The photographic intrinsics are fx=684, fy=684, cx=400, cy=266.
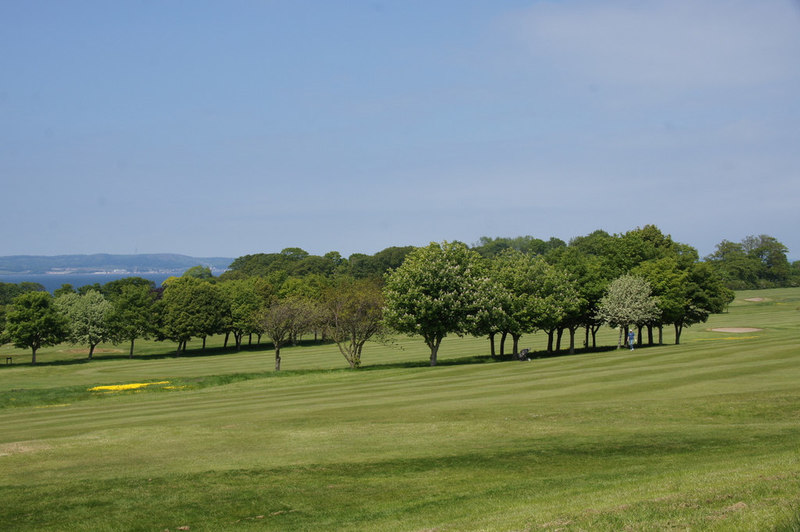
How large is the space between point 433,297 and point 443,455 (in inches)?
1691

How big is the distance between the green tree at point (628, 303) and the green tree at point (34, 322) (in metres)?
78.4

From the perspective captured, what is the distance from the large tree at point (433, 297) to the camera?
211ft

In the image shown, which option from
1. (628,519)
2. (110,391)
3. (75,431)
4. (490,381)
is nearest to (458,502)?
(628,519)

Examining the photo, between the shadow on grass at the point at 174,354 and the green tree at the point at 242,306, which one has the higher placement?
the green tree at the point at 242,306

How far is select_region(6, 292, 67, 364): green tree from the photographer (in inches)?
3905

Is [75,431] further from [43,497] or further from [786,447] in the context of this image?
[786,447]

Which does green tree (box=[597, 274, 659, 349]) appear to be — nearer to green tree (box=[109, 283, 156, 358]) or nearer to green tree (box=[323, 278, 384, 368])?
green tree (box=[323, 278, 384, 368])

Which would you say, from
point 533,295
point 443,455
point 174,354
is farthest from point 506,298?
point 174,354

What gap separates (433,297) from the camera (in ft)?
214

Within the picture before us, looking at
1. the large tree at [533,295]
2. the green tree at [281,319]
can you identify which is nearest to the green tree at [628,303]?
the large tree at [533,295]

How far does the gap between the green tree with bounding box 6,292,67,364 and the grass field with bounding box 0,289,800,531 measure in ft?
199

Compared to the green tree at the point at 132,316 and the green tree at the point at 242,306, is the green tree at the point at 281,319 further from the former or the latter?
the green tree at the point at 132,316

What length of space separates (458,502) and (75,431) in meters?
21.2

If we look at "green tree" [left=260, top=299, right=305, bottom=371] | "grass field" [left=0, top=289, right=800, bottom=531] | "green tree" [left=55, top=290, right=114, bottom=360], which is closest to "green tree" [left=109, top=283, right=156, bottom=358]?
"green tree" [left=55, top=290, right=114, bottom=360]
